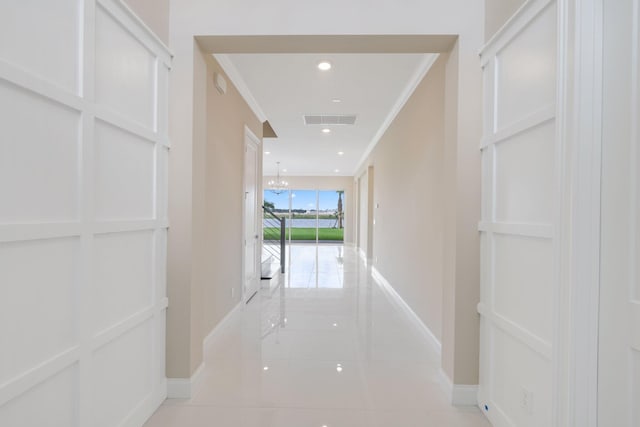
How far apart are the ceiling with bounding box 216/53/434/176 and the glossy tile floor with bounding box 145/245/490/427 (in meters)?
2.66

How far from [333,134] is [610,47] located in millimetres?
5221

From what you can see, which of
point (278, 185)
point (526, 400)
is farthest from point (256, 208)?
point (278, 185)

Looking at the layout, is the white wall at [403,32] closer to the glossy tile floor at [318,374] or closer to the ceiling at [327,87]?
the glossy tile floor at [318,374]

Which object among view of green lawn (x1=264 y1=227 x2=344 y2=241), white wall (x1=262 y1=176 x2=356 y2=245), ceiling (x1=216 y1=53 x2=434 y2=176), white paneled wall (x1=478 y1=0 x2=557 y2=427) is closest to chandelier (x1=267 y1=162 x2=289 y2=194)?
white wall (x1=262 y1=176 x2=356 y2=245)

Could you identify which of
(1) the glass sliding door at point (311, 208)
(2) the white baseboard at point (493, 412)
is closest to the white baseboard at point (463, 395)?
(2) the white baseboard at point (493, 412)

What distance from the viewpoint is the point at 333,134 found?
6355 mm

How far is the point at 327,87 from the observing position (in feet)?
12.9

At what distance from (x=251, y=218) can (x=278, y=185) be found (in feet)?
25.2

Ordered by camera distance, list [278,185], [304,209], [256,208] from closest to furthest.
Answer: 1. [256,208]
2. [278,185]
3. [304,209]

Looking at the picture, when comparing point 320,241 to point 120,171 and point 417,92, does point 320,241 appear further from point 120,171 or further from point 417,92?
point 120,171

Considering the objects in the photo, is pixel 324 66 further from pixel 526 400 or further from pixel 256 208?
pixel 526 400

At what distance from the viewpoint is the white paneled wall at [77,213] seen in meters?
1.11

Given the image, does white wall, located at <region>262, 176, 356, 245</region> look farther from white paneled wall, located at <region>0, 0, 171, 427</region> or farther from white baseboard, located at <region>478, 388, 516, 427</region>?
white paneled wall, located at <region>0, 0, 171, 427</region>

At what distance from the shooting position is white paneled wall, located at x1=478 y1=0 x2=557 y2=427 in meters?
1.52
